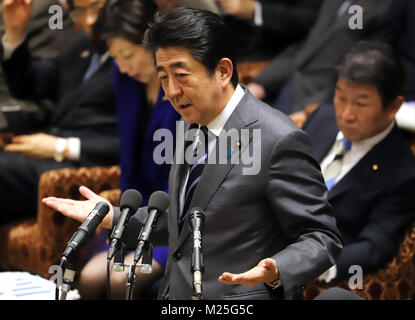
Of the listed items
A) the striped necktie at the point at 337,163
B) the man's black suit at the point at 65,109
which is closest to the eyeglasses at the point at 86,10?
the man's black suit at the point at 65,109

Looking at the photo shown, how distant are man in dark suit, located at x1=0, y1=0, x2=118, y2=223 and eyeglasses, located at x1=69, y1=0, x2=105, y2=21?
0.01m

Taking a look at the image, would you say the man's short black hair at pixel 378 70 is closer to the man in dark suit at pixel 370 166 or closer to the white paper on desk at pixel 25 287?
the man in dark suit at pixel 370 166

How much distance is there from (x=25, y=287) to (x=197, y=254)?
119 cm

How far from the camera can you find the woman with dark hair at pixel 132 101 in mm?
2971

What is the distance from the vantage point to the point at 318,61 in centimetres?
416

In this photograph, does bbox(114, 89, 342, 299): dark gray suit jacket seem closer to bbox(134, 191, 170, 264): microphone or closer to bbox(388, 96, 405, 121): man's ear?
bbox(134, 191, 170, 264): microphone

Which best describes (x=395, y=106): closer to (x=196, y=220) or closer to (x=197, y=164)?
(x=197, y=164)

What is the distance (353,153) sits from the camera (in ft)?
10.6

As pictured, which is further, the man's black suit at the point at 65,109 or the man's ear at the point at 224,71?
the man's black suit at the point at 65,109

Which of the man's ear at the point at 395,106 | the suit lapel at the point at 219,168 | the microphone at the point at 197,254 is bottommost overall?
the microphone at the point at 197,254

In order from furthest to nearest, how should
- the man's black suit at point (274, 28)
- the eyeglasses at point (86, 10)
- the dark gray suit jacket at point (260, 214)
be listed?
the man's black suit at point (274, 28), the eyeglasses at point (86, 10), the dark gray suit jacket at point (260, 214)

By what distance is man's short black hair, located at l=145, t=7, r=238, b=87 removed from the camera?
86.7 inches

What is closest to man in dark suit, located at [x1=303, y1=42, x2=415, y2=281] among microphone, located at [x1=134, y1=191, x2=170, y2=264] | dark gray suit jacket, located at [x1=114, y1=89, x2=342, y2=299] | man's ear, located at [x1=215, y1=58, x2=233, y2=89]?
dark gray suit jacket, located at [x1=114, y1=89, x2=342, y2=299]

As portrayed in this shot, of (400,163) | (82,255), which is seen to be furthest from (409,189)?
(82,255)
